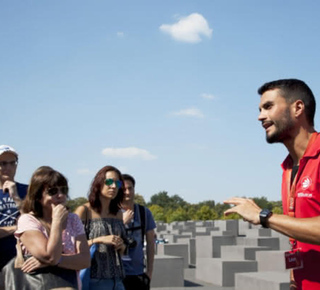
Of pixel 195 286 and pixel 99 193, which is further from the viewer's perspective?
pixel 195 286

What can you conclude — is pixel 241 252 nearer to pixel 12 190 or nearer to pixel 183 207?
pixel 12 190

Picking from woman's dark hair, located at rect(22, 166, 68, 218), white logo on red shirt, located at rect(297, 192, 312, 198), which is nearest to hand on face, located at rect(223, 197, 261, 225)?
white logo on red shirt, located at rect(297, 192, 312, 198)

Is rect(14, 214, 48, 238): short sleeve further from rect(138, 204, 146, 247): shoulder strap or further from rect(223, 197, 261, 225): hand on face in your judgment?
rect(138, 204, 146, 247): shoulder strap

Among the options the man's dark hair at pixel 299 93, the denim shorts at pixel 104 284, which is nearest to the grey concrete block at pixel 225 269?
the denim shorts at pixel 104 284

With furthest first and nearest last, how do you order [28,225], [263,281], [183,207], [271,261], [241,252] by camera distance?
[183,207]
[241,252]
[271,261]
[263,281]
[28,225]

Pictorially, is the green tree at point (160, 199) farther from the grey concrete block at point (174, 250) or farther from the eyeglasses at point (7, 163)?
the eyeglasses at point (7, 163)

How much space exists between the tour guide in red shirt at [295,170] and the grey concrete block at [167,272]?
9.48 m

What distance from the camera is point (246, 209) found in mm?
2979

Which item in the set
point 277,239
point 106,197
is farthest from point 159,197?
point 106,197

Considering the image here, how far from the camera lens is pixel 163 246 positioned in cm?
1673

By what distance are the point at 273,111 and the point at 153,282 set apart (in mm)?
9832

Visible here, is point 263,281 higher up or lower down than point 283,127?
lower down

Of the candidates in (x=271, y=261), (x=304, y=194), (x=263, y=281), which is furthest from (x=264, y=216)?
(x=271, y=261)

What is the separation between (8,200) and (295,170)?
2738 millimetres
